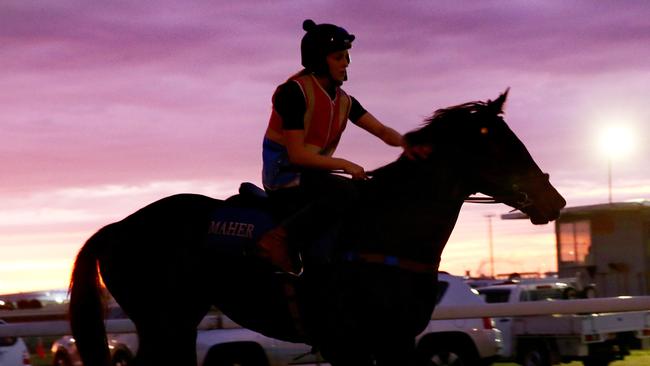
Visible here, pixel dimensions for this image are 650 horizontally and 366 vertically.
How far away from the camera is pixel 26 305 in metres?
47.7

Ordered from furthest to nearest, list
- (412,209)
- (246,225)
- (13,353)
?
(13,353)
(246,225)
(412,209)

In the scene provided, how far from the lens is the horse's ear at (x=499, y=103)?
715 cm

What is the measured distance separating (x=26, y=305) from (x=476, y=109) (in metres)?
42.7

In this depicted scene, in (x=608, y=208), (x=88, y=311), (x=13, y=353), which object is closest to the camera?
(x=88, y=311)

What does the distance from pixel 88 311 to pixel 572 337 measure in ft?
42.0

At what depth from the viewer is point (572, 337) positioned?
1917 centimetres

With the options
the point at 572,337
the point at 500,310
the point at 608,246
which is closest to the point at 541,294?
the point at 572,337

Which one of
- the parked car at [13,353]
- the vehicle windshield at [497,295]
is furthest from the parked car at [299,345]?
the vehicle windshield at [497,295]

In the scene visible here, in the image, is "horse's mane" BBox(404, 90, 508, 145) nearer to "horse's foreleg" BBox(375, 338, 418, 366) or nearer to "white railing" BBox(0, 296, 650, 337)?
"horse's foreleg" BBox(375, 338, 418, 366)

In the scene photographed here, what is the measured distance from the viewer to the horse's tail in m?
7.68

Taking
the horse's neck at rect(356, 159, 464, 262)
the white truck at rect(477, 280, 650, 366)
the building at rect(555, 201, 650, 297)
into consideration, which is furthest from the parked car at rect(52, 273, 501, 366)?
the building at rect(555, 201, 650, 297)

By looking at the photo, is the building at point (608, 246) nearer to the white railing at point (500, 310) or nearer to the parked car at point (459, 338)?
the parked car at point (459, 338)

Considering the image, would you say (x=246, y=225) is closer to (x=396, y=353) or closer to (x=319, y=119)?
(x=319, y=119)

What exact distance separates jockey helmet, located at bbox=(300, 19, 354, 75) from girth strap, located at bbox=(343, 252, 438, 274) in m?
1.15
